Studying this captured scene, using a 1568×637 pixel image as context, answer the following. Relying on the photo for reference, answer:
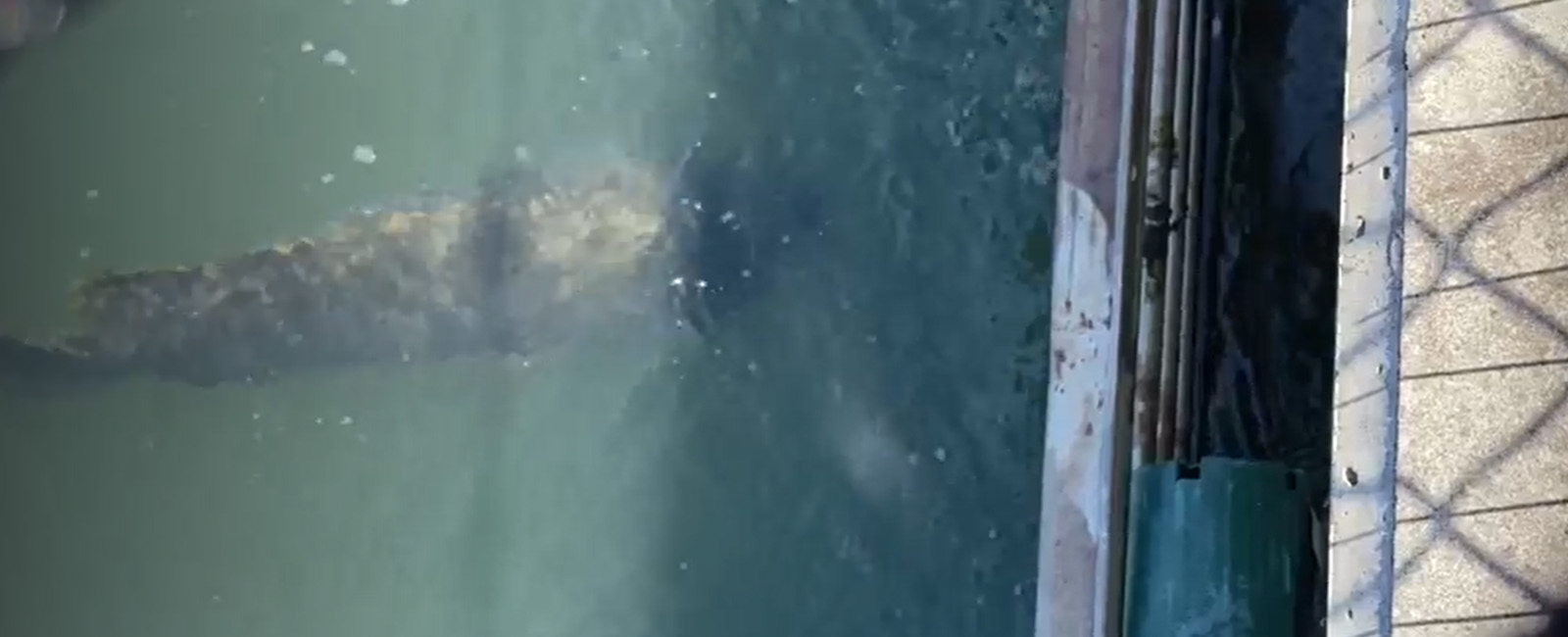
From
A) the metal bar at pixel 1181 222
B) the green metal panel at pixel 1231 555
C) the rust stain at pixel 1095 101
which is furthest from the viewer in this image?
the rust stain at pixel 1095 101

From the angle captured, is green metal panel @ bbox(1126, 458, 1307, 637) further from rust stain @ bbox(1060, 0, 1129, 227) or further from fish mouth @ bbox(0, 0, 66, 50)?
fish mouth @ bbox(0, 0, 66, 50)

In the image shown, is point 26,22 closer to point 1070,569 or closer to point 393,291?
point 393,291

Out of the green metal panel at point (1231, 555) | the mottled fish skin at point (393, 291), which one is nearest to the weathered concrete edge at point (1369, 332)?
the green metal panel at point (1231, 555)

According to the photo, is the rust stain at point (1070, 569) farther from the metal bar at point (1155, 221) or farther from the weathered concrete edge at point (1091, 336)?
the metal bar at point (1155, 221)

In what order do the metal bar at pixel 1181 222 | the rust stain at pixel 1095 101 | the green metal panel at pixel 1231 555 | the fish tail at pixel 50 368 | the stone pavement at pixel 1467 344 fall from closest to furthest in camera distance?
the stone pavement at pixel 1467 344
the green metal panel at pixel 1231 555
the metal bar at pixel 1181 222
the rust stain at pixel 1095 101
the fish tail at pixel 50 368

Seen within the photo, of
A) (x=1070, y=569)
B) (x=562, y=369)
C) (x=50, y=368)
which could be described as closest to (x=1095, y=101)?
(x=1070, y=569)

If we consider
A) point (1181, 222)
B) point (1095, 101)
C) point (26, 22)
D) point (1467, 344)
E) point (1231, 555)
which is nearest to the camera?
point (1467, 344)

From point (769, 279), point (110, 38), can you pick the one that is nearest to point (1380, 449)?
point (769, 279)
